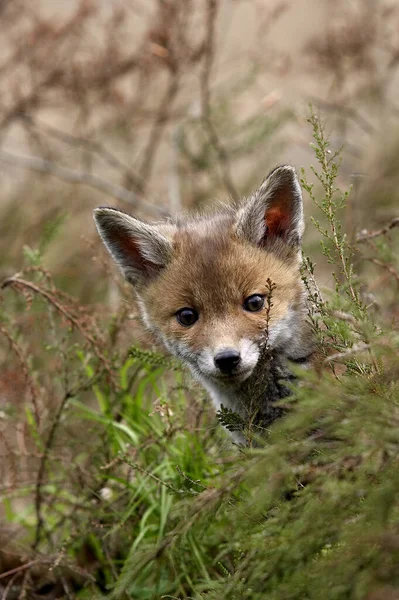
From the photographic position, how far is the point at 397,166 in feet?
29.7

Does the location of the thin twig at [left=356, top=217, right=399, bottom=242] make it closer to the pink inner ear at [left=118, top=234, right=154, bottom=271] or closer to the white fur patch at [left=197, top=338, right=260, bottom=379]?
the white fur patch at [left=197, top=338, right=260, bottom=379]

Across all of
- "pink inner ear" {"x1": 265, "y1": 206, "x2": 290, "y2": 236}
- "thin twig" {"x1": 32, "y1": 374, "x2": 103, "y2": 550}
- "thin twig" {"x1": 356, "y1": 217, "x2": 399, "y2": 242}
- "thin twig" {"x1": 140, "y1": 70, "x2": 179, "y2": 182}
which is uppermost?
"thin twig" {"x1": 140, "y1": 70, "x2": 179, "y2": 182}

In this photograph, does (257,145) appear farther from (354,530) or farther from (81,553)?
(354,530)

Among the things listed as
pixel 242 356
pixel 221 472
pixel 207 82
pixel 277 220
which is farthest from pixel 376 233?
pixel 207 82

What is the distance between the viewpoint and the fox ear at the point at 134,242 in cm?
415

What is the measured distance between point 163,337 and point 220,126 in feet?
18.5

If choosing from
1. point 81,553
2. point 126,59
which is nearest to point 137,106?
point 126,59

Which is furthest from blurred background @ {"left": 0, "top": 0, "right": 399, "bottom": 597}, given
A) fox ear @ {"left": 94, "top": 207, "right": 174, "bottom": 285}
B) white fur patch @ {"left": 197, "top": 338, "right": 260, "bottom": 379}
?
white fur patch @ {"left": 197, "top": 338, "right": 260, "bottom": 379}

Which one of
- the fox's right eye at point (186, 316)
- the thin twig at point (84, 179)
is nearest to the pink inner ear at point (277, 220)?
the fox's right eye at point (186, 316)

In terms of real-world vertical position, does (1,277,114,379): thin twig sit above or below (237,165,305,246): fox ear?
below

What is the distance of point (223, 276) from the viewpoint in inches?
147

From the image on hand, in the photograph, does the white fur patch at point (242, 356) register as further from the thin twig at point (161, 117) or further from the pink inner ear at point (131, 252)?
the thin twig at point (161, 117)

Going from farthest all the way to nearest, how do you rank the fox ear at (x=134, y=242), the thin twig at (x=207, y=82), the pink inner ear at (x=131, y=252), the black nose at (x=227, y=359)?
the thin twig at (x=207, y=82) < the pink inner ear at (x=131, y=252) < the fox ear at (x=134, y=242) < the black nose at (x=227, y=359)

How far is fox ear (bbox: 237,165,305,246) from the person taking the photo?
391 centimetres
